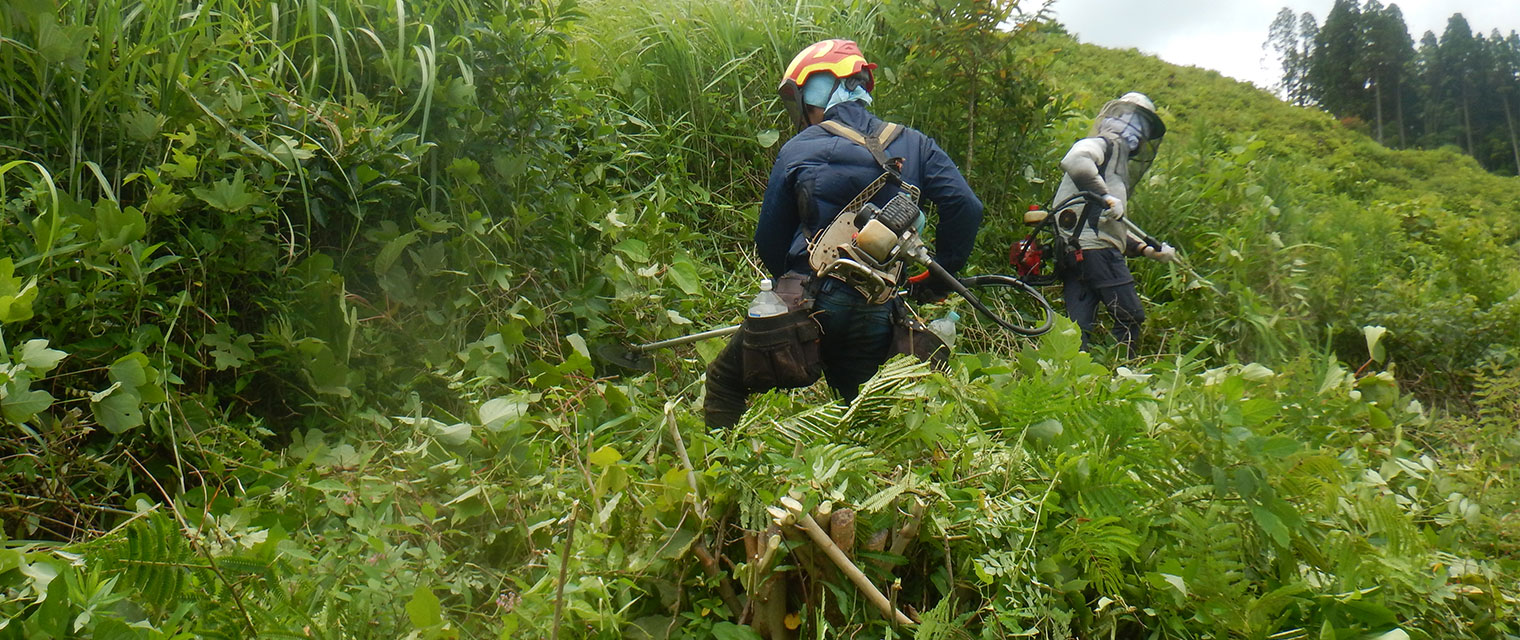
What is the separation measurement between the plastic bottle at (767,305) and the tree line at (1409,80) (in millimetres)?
13100

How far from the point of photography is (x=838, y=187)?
3.54 m

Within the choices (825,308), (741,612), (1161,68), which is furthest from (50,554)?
(1161,68)

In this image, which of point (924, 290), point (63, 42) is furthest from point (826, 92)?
point (63, 42)

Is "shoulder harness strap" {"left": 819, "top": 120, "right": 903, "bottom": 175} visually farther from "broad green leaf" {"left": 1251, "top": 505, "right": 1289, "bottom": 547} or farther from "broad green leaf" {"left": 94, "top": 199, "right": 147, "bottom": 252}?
"broad green leaf" {"left": 94, "top": 199, "right": 147, "bottom": 252}

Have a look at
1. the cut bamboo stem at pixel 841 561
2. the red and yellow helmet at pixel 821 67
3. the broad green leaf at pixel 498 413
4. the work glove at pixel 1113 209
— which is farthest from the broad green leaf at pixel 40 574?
the work glove at pixel 1113 209

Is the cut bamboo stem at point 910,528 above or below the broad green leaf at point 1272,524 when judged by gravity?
below

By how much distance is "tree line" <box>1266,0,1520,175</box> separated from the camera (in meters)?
14.4

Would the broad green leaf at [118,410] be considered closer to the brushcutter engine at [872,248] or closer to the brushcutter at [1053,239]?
the brushcutter engine at [872,248]

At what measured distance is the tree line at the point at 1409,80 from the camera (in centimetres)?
1435

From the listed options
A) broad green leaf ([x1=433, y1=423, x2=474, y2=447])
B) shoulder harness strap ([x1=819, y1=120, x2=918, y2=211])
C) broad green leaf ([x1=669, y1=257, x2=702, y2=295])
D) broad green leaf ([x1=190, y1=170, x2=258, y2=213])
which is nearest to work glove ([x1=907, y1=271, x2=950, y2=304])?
shoulder harness strap ([x1=819, y1=120, x2=918, y2=211])

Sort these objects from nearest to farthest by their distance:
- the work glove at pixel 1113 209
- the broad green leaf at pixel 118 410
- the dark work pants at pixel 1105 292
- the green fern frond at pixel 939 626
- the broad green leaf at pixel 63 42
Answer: the green fern frond at pixel 939 626, the broad green leaf at pixel 118 410, the broad green leaf at pixel 63 42, the work glove at pixel 1113 209, the dark work pants at pixel 1105 292

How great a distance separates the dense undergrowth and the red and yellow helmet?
1.04 metres

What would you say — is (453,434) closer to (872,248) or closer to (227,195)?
(227,195)

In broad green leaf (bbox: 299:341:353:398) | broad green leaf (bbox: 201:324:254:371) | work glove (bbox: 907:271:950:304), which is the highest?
work glove (bbox: 907:271:950:304)
